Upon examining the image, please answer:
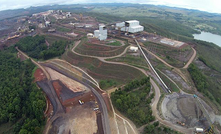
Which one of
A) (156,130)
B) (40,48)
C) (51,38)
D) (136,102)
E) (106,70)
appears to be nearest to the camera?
(156,130)

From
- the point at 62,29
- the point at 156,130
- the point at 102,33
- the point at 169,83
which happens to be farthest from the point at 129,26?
the point at 156,130

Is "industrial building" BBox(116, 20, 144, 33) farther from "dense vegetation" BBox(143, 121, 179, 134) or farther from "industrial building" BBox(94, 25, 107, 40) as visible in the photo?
"dense vegetation" BBox(143, 121, 179, 134)

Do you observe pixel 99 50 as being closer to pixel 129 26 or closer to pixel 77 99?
pixel 129 26

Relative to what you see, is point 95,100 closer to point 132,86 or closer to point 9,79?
point 132,86

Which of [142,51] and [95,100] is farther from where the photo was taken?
[142,51]

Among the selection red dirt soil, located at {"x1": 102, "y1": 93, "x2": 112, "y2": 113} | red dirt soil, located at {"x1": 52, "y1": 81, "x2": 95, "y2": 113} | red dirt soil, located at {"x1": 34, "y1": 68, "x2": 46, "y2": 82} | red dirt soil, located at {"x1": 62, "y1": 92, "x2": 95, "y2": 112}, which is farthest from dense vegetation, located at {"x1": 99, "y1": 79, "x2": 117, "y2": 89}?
red dirt soil, located at {"x1": 34, "y1": 68, "x2": 46, "y2": 82}

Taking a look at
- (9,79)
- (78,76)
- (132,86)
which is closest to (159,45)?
(132,86)
